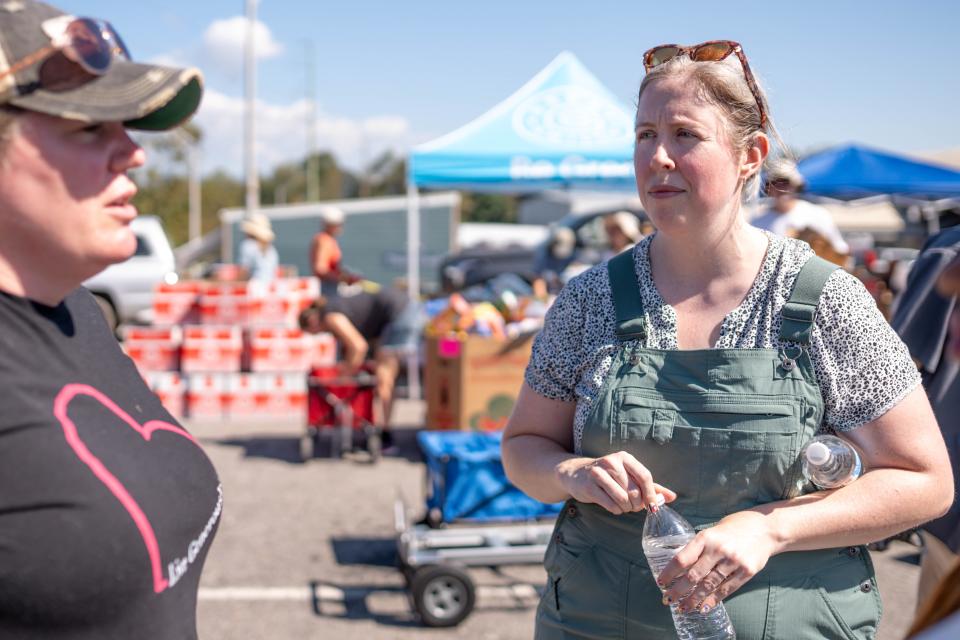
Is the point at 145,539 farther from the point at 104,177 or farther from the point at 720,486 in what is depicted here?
the point at 720,486

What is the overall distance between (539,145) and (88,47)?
824cm

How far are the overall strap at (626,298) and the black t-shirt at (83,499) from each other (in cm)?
94

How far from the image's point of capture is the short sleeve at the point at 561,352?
2.05m

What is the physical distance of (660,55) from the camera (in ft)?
6.71

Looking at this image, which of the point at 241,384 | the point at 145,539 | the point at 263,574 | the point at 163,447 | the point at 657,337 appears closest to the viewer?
the point at 145,539

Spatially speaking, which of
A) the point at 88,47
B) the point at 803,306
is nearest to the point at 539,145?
the point at 803,306

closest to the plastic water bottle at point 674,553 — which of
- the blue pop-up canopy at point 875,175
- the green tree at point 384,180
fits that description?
the blue pop-up canopy at point 875,175

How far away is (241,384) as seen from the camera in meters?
10.1

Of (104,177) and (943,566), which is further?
(943,566)

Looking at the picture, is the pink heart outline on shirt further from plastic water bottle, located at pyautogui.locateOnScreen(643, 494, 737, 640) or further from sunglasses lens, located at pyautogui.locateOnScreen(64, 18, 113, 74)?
plastic water bottle, located at pyautogui.locateOnScreen(643, 494, 737, 640)

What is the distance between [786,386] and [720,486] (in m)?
0.24

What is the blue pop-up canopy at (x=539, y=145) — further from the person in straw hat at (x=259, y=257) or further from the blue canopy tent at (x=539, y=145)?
the person in straw hat at (x=259, y=257)

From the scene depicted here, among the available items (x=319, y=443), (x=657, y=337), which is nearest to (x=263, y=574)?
(x=319, y=443)

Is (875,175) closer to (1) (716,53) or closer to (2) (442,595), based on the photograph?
(2) (442,595)
